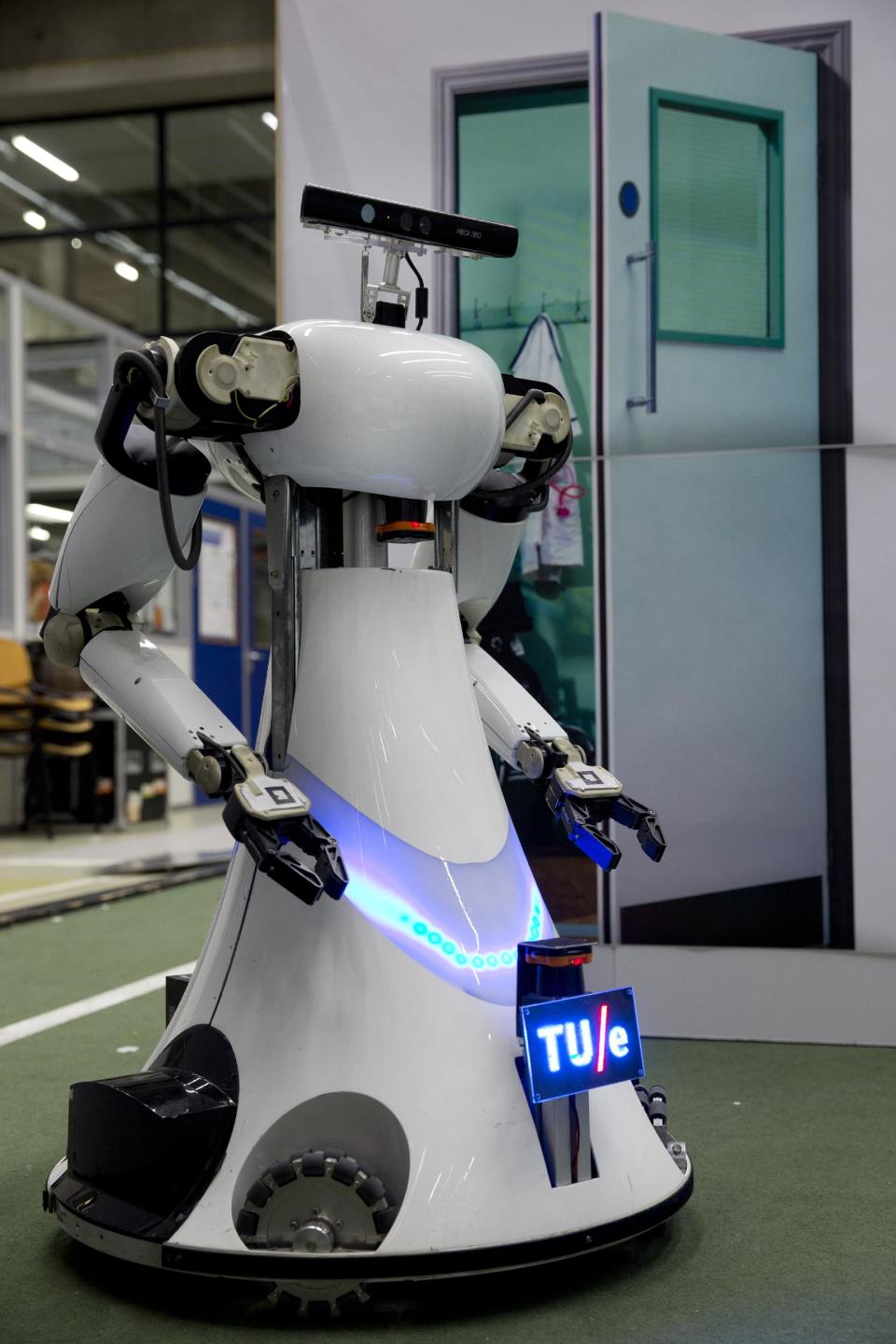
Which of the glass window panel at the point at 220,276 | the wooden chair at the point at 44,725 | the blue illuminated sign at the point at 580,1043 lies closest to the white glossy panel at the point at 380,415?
the blue illuminated sign at the point at 580,1043

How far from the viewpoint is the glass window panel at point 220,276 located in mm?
15219

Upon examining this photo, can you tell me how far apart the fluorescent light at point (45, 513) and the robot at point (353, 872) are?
30.9 ft

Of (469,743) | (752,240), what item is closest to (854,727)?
(752,240)

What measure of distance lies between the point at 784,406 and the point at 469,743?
72.3 inches

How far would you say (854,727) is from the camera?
139 inches

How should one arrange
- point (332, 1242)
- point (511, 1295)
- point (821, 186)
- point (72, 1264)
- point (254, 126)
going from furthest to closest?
point (254, 126), point (821, 186), point (72, 1264), point (511, 1295), point (332, 1242)

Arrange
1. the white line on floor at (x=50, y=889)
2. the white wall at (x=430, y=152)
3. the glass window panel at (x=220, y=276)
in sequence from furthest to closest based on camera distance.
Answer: the glass window panel at (x=220, y=276), the white line on floor at (x=50, y=889), the white wall at (x=430, y=152)

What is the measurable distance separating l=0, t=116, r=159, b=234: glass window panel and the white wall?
411 inches

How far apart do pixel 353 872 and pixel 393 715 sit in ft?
0.78

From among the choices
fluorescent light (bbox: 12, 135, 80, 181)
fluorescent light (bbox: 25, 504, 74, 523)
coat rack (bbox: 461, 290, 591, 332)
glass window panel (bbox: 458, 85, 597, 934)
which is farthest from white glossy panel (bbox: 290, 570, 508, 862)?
fluorescent light (bbox: 12, 135, 80, 181)

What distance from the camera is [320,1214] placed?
1798 mm

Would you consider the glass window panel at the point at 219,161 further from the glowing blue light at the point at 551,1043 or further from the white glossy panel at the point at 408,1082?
the glowing blue light at the point at 551,1043

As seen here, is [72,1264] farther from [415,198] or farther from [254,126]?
[254,126]

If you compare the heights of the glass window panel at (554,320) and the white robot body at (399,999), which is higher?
the glass window panel at (554,320)
